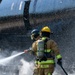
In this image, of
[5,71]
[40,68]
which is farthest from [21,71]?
[40,68]

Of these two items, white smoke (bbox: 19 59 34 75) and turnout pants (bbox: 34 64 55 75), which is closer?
turnout pants (bbox: 34 64 55 75)

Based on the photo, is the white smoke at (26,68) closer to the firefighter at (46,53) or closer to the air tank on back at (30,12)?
the air tank on back at (30,12)

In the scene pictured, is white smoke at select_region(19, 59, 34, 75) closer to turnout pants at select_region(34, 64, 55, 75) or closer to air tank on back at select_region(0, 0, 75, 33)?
air tank on back at select_region(0, 0, 75, 33)

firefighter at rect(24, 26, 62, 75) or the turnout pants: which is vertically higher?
firefighter at rect(24, 26, 62, 75)

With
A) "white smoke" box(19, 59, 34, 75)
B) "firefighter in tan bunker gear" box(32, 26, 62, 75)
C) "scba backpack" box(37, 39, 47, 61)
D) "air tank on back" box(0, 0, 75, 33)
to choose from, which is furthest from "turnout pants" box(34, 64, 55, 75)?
"white smoke" box(19, 59, 34, 75)

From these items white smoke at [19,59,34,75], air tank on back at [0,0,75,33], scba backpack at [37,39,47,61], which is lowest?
white smoke at [19,59,34,75]

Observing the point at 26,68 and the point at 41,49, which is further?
the point at 26,68

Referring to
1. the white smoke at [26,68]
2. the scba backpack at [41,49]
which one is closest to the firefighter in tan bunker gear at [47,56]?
the scba backpack at [41,49]

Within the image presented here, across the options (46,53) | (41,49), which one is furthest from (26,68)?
(41,49)

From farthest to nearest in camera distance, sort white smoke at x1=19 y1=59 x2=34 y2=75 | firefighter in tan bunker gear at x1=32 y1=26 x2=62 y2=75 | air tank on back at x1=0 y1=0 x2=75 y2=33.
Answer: white smoke at x1=19 y1=59 x2=34 y2=75
air tank on back at x1=0 y1=0 x2=75 y2=33
firefighter in tan bunker gear at x1=32 y1=26 x2=62 y2=75

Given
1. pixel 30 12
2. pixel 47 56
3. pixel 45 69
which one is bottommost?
pixel 30 12

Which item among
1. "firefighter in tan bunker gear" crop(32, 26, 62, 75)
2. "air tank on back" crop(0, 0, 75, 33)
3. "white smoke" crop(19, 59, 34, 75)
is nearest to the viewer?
"firefighter in tan bunker gear" crop(32, 26, 62, 75)

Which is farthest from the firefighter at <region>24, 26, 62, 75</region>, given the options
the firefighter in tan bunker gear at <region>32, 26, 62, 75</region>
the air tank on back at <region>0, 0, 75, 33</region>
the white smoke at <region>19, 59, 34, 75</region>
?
the white smoke at <region>19, 59, 34, 75</region>

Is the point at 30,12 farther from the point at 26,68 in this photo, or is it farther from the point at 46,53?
the point at 46,53
